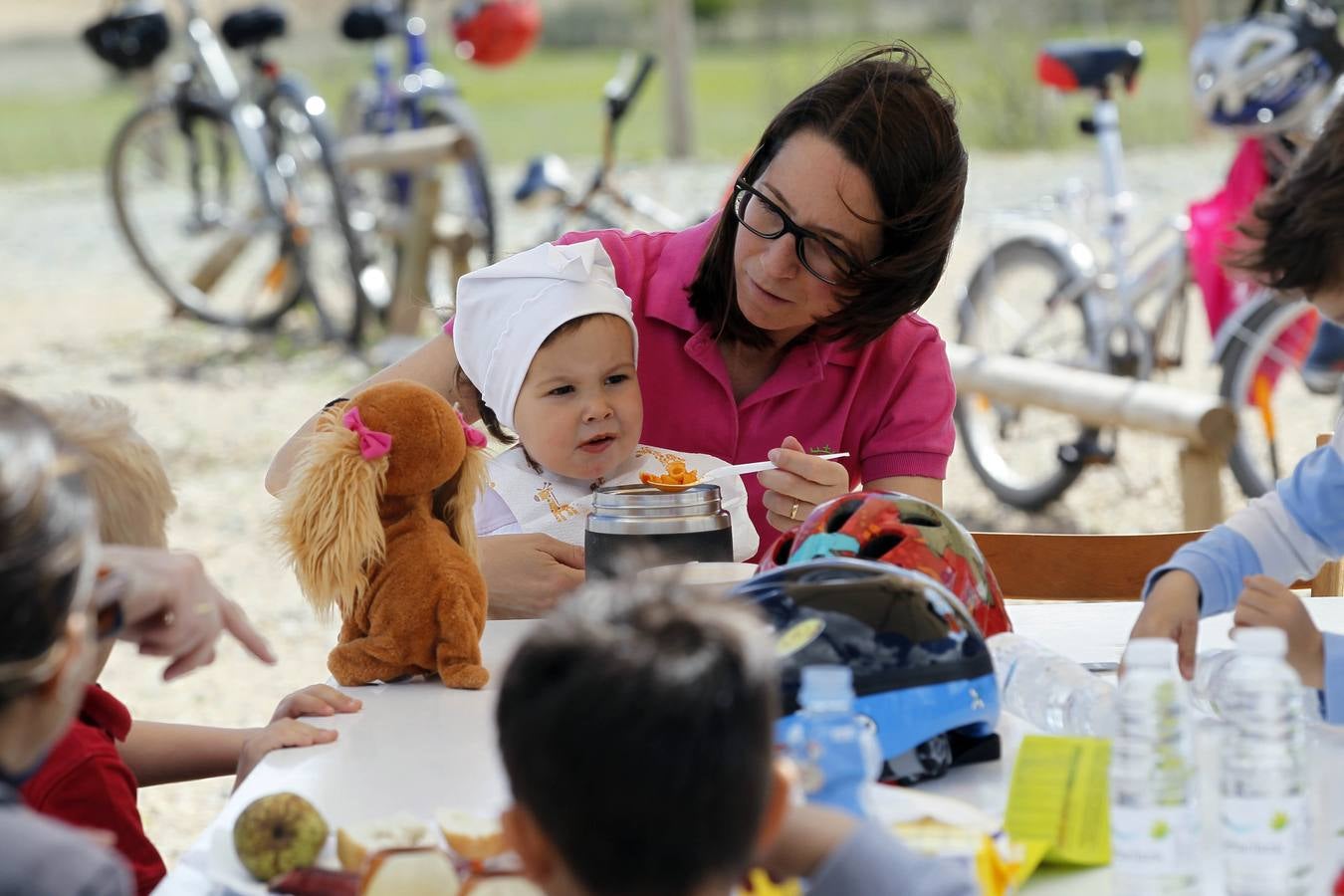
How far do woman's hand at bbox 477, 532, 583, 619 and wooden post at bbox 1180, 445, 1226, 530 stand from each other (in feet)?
6.50

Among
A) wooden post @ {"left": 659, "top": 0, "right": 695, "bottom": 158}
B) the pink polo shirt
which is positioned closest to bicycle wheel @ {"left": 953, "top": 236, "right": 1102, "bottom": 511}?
the pink polo shirt

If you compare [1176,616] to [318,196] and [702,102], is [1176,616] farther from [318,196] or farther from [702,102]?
[702,102]

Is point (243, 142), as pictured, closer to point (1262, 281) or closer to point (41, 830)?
point (1262, 281)

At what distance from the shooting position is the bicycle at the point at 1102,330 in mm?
4500

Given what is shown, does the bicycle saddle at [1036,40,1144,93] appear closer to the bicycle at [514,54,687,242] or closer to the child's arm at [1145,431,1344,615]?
the bicycle at [514,54,687,242]

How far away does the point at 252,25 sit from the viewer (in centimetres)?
743

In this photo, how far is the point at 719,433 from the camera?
2180 millimetres

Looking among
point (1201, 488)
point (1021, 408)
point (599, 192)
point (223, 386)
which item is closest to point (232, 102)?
point (223, 386)

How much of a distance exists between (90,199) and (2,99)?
283 inches

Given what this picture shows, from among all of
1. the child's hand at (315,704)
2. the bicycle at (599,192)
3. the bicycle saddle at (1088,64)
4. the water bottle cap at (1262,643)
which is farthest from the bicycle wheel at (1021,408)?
the water bottle cap at (1262,643)

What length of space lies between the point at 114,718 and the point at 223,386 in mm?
6302

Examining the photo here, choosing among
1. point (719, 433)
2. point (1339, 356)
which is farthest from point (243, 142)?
point (719, 433)

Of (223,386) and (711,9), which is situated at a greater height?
(223,386)

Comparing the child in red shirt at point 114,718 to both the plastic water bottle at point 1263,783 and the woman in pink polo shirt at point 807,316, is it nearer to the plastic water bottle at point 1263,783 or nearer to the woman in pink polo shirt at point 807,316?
the woman in pink polo shirt at point 807,316
